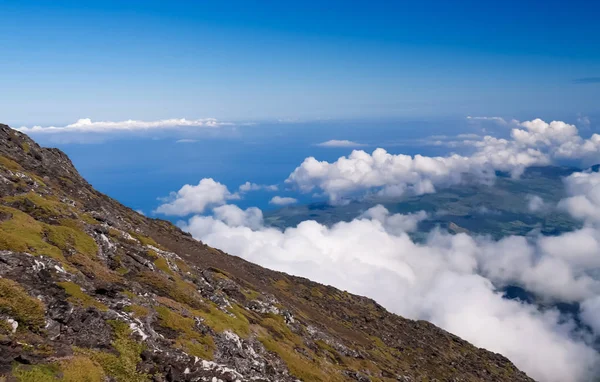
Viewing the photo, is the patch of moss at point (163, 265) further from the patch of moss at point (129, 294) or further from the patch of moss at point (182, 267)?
the patch of moss at point (129, 294)

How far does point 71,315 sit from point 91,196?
66.4m

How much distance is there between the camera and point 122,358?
28.6m

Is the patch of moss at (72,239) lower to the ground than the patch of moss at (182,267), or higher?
higher

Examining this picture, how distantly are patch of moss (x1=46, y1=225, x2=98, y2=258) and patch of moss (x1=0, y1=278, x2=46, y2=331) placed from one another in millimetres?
16953

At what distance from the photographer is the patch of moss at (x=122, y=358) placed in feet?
88.6

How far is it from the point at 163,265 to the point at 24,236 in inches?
867

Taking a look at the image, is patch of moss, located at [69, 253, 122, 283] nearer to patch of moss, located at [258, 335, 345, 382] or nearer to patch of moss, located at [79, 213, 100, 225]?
patch of moss, located at [79, 213, 100, 225]

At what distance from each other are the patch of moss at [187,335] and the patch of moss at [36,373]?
534 inches

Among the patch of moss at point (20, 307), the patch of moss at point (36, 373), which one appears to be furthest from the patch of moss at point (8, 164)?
the patch of moss at point (36, 373)

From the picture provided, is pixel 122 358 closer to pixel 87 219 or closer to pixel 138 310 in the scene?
pixel 138 310

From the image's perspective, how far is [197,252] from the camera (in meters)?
112

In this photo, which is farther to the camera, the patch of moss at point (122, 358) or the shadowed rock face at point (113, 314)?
the shadowed rock face at point (113, 314)

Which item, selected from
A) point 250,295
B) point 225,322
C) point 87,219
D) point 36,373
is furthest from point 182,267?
point 36,373

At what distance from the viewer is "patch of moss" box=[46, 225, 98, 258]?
1777 inches
